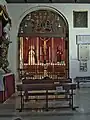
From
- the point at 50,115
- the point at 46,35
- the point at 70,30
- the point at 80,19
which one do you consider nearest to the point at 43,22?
the point at 46,35

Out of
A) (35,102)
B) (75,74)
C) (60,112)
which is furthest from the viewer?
(75,74)

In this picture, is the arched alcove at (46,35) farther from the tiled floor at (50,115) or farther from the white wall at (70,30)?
the tiled floor at (50,115)

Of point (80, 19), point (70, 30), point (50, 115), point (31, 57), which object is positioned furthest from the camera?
point (31, 57)

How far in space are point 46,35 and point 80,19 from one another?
1.97 m

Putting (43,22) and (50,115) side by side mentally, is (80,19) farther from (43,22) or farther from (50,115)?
(50,115)

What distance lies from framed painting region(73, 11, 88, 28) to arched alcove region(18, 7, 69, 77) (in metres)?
0.51

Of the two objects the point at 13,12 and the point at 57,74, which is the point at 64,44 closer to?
the point at 57,74

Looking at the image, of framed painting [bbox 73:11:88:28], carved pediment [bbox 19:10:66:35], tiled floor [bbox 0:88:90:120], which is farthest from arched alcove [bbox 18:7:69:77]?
tiled floor [bbox 0:88:90:120]

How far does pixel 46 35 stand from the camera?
57.1ft

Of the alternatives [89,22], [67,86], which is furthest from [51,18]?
[67,86]

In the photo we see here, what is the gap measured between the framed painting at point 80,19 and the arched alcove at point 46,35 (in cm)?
51

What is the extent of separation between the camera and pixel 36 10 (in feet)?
Answer: 57.0

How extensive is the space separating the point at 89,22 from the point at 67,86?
9.03m

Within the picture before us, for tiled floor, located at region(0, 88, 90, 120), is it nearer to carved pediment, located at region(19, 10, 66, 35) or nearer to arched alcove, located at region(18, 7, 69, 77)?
arched alcove, located at region(18, 7, 69, 77)
